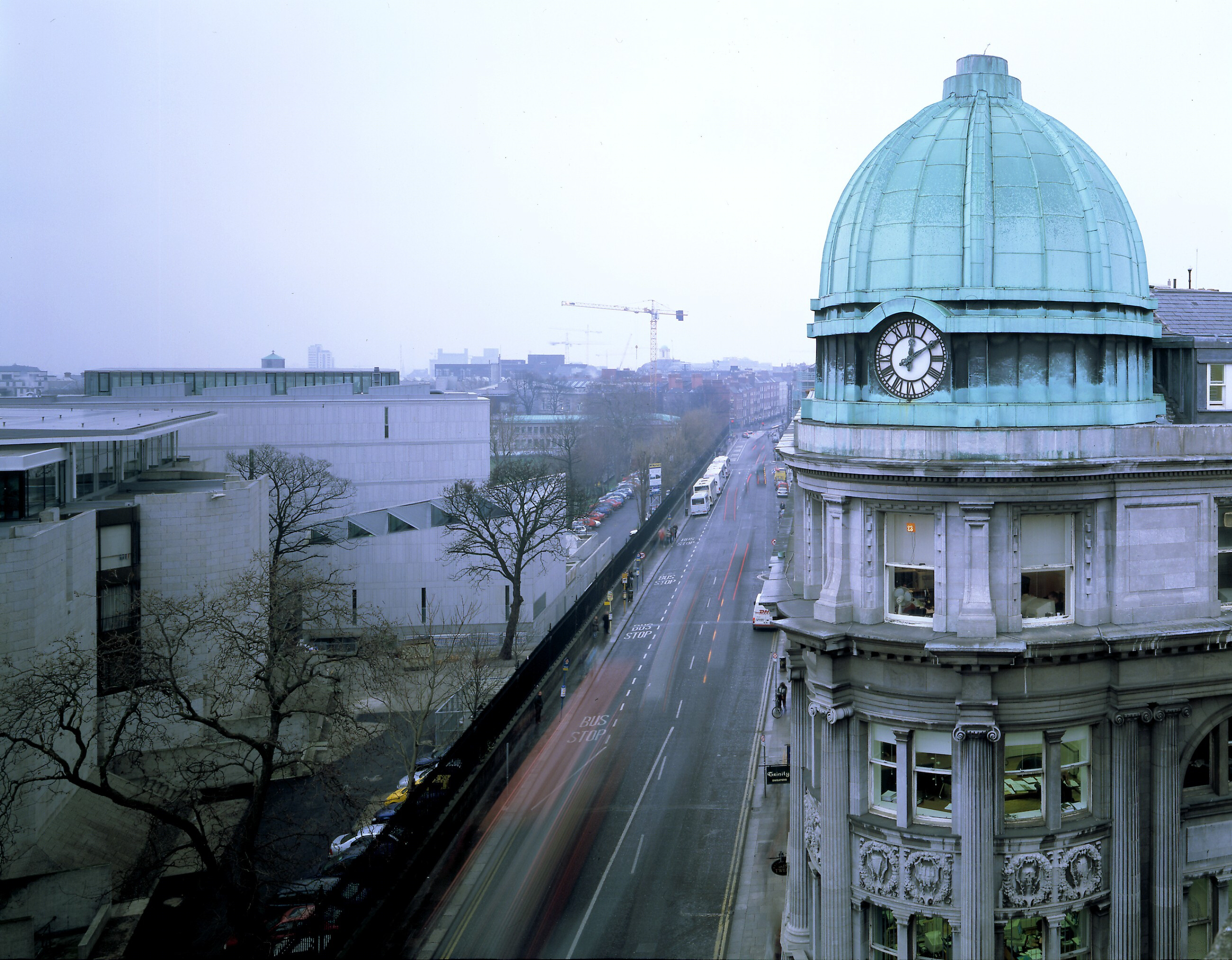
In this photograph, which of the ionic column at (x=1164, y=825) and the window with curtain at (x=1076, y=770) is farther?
the window with curtain at (x=1076, y=770)

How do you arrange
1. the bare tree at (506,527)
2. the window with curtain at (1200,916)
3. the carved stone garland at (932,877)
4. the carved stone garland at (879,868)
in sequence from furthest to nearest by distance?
the bare tree at (506,527)
the window with curtain at (1200,916)
the carved stone garland at (879,868)
the carved stone garland at (932,877)

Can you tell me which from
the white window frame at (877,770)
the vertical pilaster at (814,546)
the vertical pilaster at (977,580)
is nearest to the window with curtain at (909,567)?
the vertical pilaster at (977,580)

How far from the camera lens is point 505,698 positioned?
48.2 metres

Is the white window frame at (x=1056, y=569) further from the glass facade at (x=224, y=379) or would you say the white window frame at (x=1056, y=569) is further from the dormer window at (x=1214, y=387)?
the glass facade at (x=224, y=379)

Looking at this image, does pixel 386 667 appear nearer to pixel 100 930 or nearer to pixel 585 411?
pixel 100 930

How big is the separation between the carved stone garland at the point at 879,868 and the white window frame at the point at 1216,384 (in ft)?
48.3

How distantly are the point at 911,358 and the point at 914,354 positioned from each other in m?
0.12

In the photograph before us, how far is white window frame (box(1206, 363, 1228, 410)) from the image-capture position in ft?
88.4

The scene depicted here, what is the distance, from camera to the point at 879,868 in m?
24.6

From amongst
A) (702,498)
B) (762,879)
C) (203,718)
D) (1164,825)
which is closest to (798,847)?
(762,879)

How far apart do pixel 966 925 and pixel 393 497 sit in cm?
5925

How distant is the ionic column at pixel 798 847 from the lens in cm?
2781

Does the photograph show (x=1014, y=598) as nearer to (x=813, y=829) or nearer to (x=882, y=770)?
(x=882, y=770)

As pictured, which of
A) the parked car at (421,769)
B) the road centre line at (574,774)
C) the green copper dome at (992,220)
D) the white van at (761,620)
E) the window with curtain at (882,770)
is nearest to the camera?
the green copper dome at (992,220)
